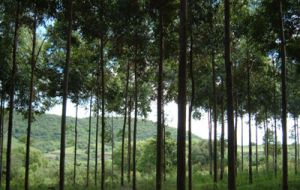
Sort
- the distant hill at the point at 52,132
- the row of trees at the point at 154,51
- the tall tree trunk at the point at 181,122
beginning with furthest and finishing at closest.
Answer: the distant hill at the point at 52,132, the row of trees at the point at 154,51, the tall tree trunk at the point at 181,122

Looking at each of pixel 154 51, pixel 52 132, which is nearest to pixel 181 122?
pixel 154 51

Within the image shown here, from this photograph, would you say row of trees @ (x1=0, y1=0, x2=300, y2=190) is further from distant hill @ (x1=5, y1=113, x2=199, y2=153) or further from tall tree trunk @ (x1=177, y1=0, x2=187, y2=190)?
distant hill @ (x1=5, y1=113, x2=199, y2=153)

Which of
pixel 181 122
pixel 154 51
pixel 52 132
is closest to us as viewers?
pixel 181 122

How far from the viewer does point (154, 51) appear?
23781mm

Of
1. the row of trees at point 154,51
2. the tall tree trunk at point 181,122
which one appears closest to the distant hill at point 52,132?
the row of trees at point 154,51

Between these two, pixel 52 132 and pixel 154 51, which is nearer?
pixel 154 51

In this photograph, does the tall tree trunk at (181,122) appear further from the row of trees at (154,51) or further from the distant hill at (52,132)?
the distant hill at (52,132)

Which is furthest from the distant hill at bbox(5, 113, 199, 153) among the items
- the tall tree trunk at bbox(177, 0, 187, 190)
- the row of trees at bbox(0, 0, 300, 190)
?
the tall tree trunk at bbox(177, 0, 187, 190)

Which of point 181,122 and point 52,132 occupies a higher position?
point 52,132

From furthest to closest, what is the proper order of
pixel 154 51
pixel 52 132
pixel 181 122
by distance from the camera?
pixel 52 132
pixel 154 51
pixel 181 122

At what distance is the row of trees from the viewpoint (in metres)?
15.9

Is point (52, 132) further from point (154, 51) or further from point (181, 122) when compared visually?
point (181, 122)

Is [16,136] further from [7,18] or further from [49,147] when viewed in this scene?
[7,18]

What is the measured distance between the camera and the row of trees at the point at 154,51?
Answer: 1595cm
